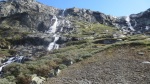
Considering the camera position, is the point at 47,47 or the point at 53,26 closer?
the point at 47,47

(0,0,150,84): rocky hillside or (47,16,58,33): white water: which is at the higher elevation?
(47,16,58,33): white water

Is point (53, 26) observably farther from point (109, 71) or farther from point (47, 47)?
point (109, 71)

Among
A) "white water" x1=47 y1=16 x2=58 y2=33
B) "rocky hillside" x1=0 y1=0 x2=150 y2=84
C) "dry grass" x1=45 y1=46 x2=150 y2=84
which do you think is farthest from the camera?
"white water" x1=47 y1=16 x2=58 y2=33

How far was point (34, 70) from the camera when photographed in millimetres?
38688

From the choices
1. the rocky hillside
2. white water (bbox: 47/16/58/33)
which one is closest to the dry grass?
the rocky hillside

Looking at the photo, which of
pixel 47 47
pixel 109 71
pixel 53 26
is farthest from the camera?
pixel 53 26

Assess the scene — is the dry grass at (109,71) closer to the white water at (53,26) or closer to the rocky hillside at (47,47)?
the rocky hillside at (47,47)

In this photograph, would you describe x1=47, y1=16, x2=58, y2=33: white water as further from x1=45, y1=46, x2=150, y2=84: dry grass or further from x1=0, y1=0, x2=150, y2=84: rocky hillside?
x1=45, y1=46, x2=150, y2=84: dry grass

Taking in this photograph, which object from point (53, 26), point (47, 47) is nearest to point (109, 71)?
point (47, 47)

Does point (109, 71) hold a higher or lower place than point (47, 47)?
higher

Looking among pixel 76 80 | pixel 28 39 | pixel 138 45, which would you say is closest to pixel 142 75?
pixel 76 80

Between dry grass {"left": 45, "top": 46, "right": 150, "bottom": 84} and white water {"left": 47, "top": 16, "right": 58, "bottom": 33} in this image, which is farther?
white water {"left": 47, "top": 16, "right": 58, "bottom": 33}

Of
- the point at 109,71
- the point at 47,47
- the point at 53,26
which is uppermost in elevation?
the point at 53,26

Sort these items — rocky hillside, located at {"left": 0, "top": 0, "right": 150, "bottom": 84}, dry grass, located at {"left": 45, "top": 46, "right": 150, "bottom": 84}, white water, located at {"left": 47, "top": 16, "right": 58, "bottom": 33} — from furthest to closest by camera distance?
white water, located at {"left": 47, "top": 16, "right": 58, "bottom": 33} < rocky hillside, located at {"left": 0, "top": 0, "right": 150, "bottom": 84} < dry grass, located at {"left": 45, "top": 46, "right": 150, "bottom": 84}
